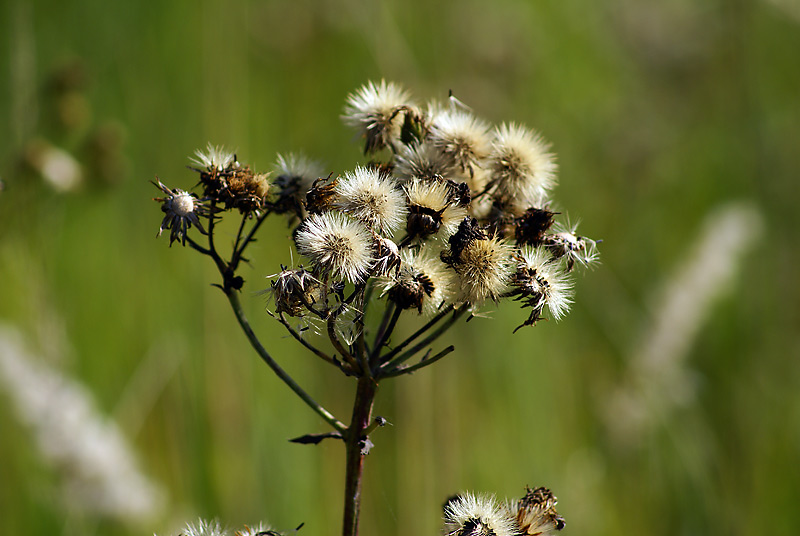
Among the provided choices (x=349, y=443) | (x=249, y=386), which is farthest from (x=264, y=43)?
(x=349, y=443)

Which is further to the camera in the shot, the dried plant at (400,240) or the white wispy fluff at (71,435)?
the white wispy fluff at (71,435)

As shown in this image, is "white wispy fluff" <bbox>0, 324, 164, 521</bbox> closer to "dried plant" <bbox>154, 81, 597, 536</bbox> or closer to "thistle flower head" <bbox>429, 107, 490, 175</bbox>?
"dried plant" <bbox>154, 81, 597, 536</bbox>

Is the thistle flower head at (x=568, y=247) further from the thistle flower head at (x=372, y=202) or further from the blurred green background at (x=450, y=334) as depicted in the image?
the blurred green background at (x=450, y=334)

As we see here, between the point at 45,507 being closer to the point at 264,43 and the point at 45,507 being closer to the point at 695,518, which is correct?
the point at 695,518

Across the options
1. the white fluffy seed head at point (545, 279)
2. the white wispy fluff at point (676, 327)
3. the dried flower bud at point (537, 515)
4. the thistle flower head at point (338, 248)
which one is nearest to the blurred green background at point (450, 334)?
the white wispy fluff at point (676, 327)

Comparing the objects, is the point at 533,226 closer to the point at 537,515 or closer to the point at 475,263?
the point at 475,263

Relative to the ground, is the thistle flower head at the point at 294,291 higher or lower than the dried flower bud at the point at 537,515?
higher
